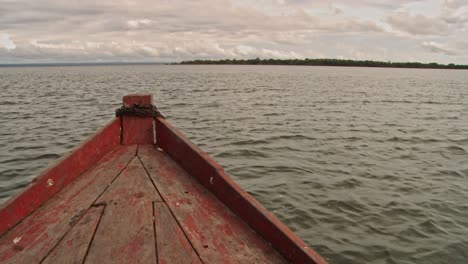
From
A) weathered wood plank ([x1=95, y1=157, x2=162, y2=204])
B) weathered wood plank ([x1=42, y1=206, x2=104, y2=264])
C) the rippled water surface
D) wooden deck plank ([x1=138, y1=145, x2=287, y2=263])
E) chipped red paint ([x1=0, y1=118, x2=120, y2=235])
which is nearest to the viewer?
weathered wood plank ([x1=42, y1=206, x2=104, y2=264])

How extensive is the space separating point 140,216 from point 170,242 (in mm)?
546

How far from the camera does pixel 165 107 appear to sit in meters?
18.1

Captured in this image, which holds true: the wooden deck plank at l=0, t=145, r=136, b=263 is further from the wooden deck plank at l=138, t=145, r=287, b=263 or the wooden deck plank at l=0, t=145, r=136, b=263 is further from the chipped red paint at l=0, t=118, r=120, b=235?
the wooden deck plank at l=138, t=145, r=287, b=263

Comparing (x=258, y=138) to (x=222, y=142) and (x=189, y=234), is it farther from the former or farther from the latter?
(x=189, y=234)

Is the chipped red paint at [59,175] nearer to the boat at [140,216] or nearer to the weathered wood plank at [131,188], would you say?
the boat at [140,216]

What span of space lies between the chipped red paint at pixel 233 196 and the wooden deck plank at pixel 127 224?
1.86 ft

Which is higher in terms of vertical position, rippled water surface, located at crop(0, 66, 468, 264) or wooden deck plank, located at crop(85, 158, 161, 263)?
wooden deck plank, located at crop(85, 158, 161, 263)

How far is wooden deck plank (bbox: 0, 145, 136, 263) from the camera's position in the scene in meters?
2.57

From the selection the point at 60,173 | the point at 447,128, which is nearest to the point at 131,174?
the point at 60,173

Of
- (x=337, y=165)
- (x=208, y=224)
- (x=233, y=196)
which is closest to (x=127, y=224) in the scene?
(x=208, y=224)

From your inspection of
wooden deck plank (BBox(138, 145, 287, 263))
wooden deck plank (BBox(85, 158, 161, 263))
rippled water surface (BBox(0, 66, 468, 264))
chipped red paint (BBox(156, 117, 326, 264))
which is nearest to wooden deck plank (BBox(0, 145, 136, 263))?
wooden deck plank (BBox(85, 158, 161, 263))

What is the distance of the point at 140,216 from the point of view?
3082 millimetres

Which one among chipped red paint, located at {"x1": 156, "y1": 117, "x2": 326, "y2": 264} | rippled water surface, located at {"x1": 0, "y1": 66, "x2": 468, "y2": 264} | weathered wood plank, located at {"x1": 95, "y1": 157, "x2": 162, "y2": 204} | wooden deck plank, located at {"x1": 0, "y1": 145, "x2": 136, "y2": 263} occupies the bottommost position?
rippled water surface, located at {"x1": 0, "y1": 66, "x2": 468, "y2": 264}

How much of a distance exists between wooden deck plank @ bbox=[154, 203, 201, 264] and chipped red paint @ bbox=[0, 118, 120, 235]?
1189 mm
